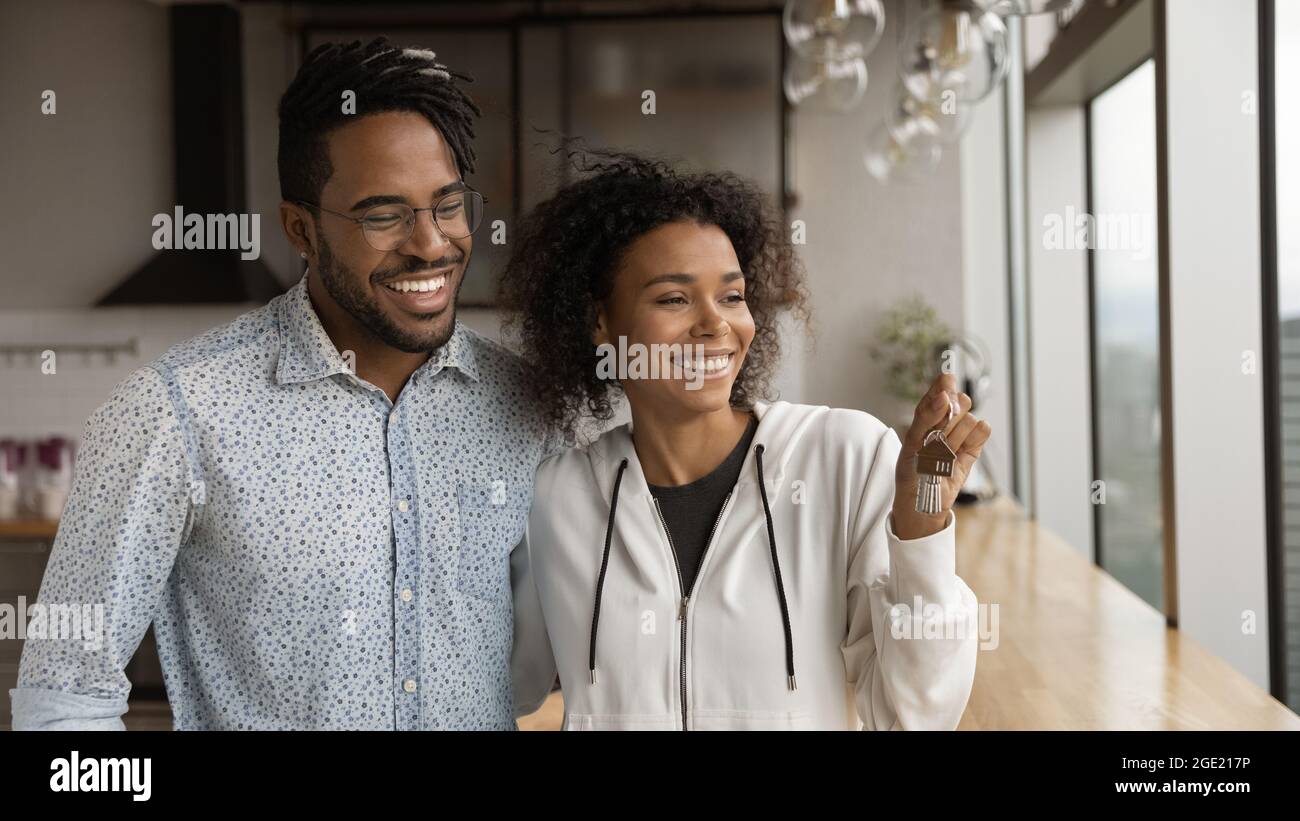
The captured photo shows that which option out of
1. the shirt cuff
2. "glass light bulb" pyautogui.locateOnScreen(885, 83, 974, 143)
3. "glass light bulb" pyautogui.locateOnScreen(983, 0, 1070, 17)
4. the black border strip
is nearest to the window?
"glass light bulb" pyautogui.locateOnScreen(885, 83, 974, 143)

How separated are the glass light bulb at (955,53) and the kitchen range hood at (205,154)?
6.00 ft

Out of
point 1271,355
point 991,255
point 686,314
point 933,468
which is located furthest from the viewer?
point 991,255

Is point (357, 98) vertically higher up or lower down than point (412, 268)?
higher up

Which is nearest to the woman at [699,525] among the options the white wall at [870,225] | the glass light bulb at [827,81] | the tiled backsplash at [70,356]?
the glass light bulb at [827,81]

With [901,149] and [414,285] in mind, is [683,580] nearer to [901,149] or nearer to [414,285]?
[414,285]

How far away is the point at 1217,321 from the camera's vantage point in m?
1.85

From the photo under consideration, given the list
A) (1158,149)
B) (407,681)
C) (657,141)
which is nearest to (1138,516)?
(1158,149)

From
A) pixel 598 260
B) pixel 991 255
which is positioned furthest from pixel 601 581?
pixel 991 255

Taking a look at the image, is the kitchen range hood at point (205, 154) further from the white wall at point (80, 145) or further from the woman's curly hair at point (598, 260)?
the woman's curly hair at point (598, 260)

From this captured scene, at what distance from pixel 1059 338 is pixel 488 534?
9.23 ft

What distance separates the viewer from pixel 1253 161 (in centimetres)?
179

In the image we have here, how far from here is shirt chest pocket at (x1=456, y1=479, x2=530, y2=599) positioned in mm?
902

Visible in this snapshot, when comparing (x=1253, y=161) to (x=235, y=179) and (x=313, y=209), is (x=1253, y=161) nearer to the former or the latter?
(x=313, y=209)

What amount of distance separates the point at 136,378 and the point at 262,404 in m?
0.09
